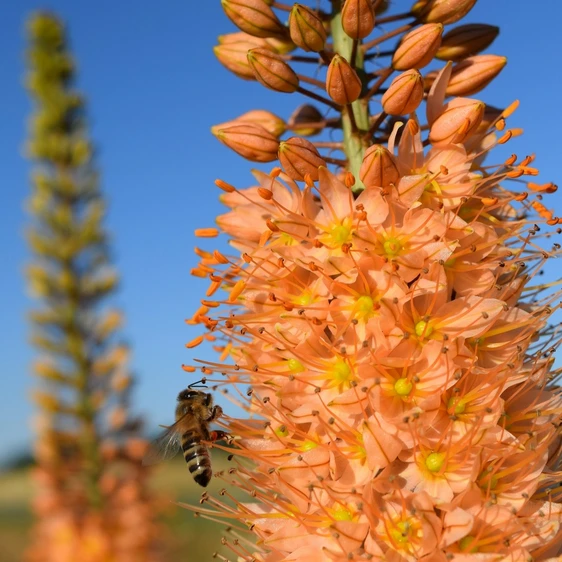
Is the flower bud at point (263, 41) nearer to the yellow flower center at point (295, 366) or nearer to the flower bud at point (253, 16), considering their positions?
the flower bud at point (253, 16)

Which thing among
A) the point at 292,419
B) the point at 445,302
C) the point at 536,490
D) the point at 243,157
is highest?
the point at 243,157

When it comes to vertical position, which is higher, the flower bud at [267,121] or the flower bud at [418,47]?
the flower bud at [267,121]

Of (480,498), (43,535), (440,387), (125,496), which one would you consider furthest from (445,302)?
(43,535)

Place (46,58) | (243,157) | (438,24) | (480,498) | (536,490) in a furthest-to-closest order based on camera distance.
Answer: (46,58), (243,157), (438,24), (536,490), (480,498)

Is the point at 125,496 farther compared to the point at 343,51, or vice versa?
the point at 125,496

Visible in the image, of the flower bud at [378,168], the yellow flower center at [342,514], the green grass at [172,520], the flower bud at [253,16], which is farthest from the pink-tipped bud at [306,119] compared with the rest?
the yellow flower center at [342,514]

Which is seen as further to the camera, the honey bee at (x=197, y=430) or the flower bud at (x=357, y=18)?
the honey bee at (x=197, y=430)

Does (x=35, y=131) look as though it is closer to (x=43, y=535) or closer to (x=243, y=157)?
(x=43, y=535)
